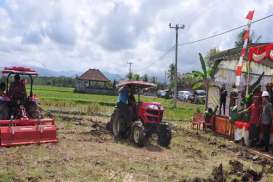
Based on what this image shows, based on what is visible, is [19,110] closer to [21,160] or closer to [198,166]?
[21,160]

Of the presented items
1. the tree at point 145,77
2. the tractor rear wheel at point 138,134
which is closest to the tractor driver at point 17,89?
the tractor rear wheel at point 138,134

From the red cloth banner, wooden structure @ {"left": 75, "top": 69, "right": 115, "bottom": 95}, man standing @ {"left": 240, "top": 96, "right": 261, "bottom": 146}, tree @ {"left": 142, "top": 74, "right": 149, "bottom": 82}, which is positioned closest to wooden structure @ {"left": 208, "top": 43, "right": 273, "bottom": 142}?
the red cloth banner

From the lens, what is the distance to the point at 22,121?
44.0 ft

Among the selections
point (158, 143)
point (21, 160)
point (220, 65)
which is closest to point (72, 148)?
point (21, 160)

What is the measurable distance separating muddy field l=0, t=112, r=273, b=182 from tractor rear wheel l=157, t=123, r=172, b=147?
0.23m

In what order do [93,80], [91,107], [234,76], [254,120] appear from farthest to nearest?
[93,80] < [91,107] < [234,76] < [254,120]

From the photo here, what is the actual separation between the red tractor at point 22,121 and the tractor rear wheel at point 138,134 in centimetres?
241

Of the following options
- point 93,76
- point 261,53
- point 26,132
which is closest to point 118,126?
point 26,132

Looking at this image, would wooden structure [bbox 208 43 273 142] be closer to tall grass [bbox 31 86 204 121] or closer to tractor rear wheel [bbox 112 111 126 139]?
tall grass [bbox 31 86 204 121]

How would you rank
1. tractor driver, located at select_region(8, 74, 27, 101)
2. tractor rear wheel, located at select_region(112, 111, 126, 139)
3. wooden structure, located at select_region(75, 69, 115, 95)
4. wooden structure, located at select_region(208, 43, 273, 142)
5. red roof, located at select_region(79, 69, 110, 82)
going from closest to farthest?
tractor driver, located at select_region(8, 74, 27, 101), tractor rear wheel, located at select_region(112, 111, 126, 139), wooden structure, located at select_region(208, 43, 273, 142), wooden structure, located at select_region(75, 69, 115, 95), red roof, located at select_region(79, 69, 110, 82)

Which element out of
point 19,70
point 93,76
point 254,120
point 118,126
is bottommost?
point 118,126

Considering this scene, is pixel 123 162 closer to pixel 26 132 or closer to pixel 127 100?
pixel 26 132

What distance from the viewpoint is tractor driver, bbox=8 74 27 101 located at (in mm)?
14453

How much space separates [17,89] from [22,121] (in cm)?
151
